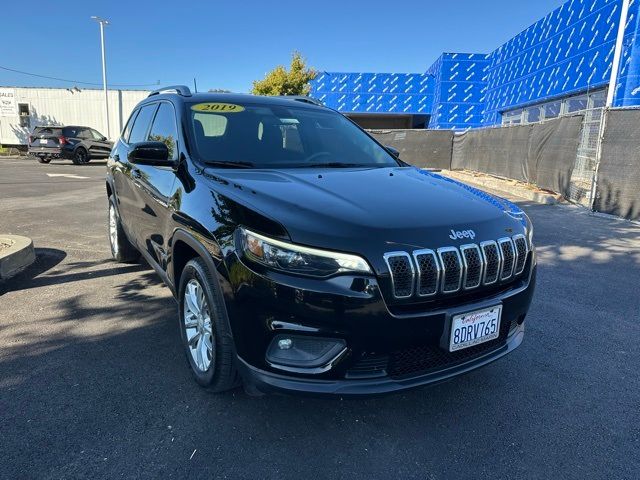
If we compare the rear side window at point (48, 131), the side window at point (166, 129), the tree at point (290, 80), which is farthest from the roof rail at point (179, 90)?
the tree at point (290, 80)

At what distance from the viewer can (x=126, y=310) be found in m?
4.00

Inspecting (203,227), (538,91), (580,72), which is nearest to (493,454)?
(203,227)

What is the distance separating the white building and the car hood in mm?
31918

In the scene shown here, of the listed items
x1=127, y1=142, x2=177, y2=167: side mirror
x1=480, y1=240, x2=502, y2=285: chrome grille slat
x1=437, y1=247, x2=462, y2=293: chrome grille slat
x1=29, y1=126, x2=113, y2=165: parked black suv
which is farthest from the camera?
x1=29, y1=126, x2=113, y2=165: parked black suv

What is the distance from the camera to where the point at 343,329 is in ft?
6.64

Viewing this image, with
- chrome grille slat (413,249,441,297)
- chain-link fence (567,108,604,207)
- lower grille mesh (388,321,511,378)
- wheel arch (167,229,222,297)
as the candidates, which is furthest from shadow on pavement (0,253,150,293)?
chain-link fence (567,108,604,207)

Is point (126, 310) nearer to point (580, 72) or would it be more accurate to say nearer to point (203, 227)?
point (203, 227)

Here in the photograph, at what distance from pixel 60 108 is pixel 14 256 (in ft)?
104

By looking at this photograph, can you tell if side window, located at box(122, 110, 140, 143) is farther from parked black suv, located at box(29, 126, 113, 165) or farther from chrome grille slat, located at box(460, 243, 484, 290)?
parked black suv, located at box(29, 126, 113, 165)

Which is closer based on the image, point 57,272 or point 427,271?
point 427,271

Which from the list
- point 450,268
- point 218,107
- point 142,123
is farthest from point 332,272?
point 142,123

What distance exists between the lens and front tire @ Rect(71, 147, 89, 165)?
21.4m

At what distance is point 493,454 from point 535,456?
0.21 meters

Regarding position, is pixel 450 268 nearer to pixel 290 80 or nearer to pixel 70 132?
pixel 70 132
